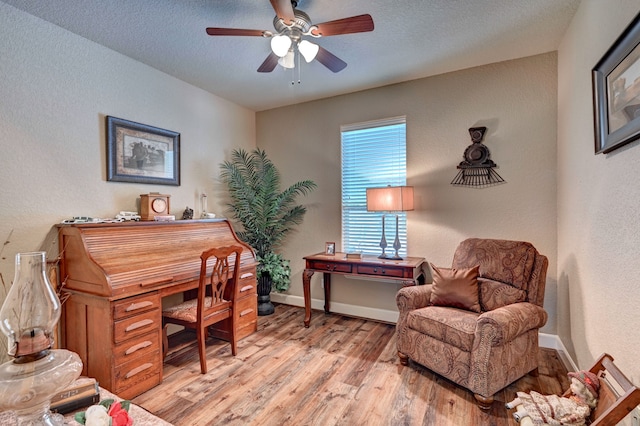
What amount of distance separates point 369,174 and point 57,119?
295 cm

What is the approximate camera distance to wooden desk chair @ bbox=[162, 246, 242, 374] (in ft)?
7.84

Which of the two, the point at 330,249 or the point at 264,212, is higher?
the point at 264,212

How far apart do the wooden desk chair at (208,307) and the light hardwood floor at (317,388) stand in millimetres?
240

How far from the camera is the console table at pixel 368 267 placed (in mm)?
2885

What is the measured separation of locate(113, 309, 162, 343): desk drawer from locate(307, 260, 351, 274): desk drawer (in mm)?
1598

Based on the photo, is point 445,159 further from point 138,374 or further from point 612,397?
point 138,374

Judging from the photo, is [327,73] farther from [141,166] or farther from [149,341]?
[149,341]

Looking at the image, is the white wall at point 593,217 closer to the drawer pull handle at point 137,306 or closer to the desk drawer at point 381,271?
the desk drawer at point 381,271

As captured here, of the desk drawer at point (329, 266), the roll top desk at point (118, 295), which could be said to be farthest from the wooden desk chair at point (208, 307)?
the desk drawer at point (329, 266)

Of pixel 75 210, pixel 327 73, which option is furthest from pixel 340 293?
pixel 75 210

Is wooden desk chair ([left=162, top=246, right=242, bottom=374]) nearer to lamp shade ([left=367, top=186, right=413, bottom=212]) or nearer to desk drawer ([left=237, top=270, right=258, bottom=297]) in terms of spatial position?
desk drawer ([left=237, top=270, right=258, bottom=297])

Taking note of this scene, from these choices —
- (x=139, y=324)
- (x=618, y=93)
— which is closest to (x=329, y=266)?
(x=139, y=324)

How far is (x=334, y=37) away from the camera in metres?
2.53

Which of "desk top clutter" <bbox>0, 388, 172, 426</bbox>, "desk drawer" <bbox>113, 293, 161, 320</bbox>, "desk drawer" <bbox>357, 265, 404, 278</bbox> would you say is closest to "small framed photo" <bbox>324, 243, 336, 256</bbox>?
"desk drawer" <bbox>357, 265, 404, 278</bbox>
